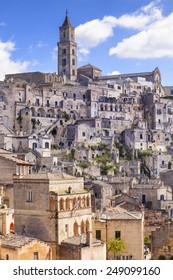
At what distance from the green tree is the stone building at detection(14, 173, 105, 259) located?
2.58 ft

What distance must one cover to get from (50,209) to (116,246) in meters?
2.15

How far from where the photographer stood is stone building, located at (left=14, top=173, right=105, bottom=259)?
1173 cm

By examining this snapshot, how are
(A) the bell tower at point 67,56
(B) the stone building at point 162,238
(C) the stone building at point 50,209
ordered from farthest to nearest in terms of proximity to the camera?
(A) the bell tower at point 67,56 < (B) the stone building at point 162,238 < (C) the stone building at point 50,209

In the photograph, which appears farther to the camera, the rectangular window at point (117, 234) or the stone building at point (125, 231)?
the rectangular window at point (117, 234)

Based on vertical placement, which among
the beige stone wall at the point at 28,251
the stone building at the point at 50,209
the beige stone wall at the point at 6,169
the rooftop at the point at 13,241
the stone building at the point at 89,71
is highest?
the stone building at the point at 89,71

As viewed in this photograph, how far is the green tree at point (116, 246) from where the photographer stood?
42.5 ft

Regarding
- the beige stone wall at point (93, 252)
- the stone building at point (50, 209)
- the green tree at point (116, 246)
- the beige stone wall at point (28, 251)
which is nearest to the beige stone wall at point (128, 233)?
the green tree at point (116, 246)

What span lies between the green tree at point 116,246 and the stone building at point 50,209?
0.79m

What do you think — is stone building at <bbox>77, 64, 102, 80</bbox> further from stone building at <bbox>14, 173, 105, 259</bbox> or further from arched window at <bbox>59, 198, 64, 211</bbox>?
arched window at <bbox>59, 198, 64, 211</bbox>

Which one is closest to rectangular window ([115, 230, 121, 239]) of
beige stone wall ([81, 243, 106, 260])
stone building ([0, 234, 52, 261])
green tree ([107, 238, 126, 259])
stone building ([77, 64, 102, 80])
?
green tree ([107, 238, 126, 259])

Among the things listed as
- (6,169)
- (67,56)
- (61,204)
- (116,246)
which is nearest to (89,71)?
(67,56)

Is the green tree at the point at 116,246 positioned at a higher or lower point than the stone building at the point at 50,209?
lower

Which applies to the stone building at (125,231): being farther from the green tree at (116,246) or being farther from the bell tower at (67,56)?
the bell tower at (67,56)

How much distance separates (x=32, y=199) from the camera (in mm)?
12094
